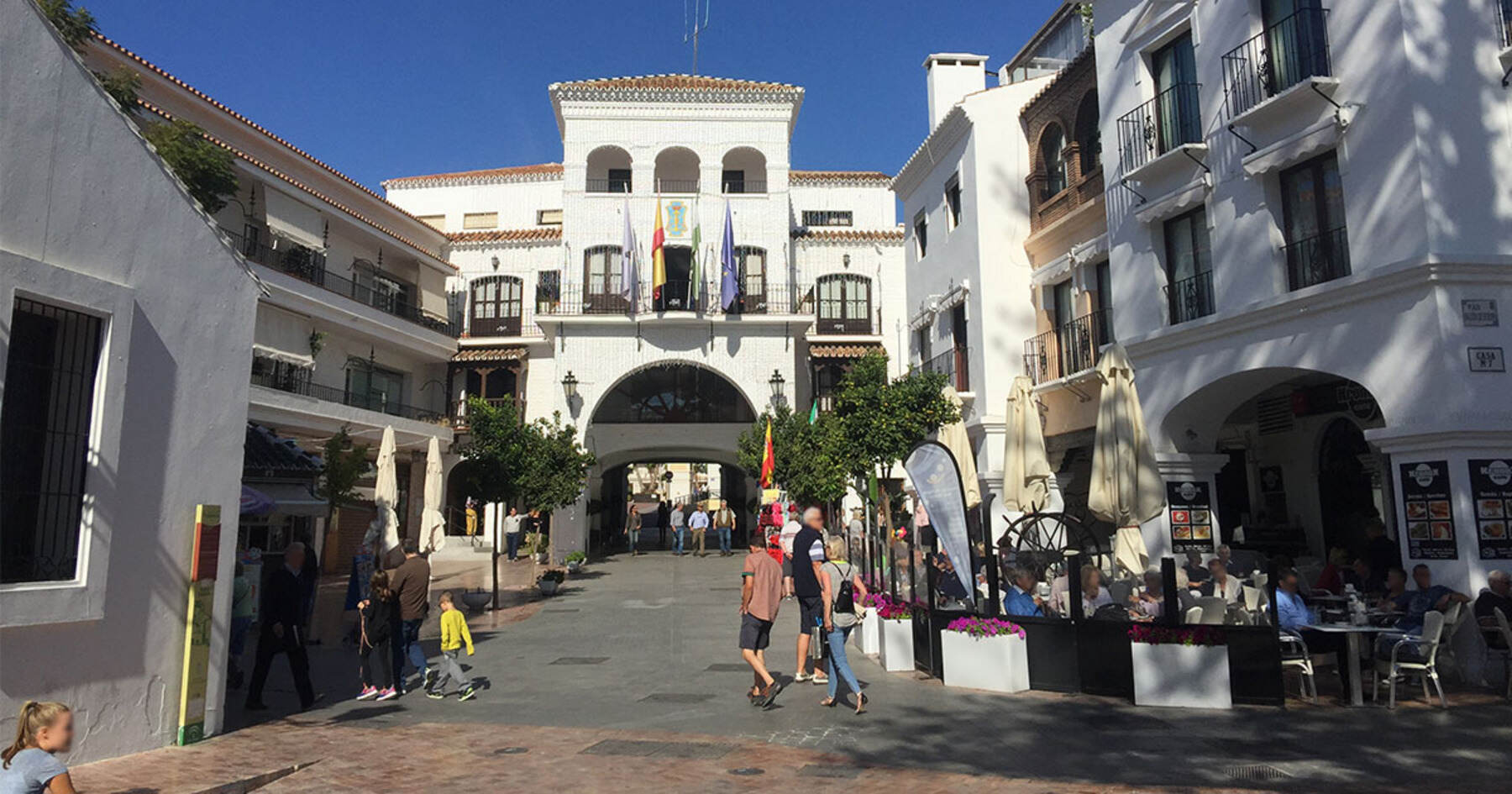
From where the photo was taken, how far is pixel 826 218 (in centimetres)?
3762

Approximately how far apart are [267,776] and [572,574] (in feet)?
57.3

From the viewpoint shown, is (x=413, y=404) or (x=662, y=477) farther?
(x=662, y=477)

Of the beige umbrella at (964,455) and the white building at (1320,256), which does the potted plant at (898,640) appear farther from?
the white building at (1320,256)

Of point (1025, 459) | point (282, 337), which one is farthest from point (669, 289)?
point (1025, 459)

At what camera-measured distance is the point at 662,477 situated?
236ft

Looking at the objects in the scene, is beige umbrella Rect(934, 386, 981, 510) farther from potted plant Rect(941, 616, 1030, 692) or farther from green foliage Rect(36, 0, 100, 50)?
green foliage Rect(36, 0, 100, 50)

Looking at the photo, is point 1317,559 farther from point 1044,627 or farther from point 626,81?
point 626,81

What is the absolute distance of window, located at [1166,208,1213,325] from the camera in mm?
14734

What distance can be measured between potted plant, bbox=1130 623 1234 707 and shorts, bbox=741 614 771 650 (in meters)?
3.68

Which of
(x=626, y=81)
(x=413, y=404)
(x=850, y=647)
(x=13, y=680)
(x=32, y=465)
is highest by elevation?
(x=626, y=81)

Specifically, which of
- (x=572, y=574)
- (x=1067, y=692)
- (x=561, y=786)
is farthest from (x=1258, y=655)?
(x=572, y=574)

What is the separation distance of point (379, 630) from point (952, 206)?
1775 cm

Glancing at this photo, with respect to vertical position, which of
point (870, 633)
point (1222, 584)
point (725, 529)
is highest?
point (725, 529)

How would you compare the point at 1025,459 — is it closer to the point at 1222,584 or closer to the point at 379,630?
the point at 1222,584
